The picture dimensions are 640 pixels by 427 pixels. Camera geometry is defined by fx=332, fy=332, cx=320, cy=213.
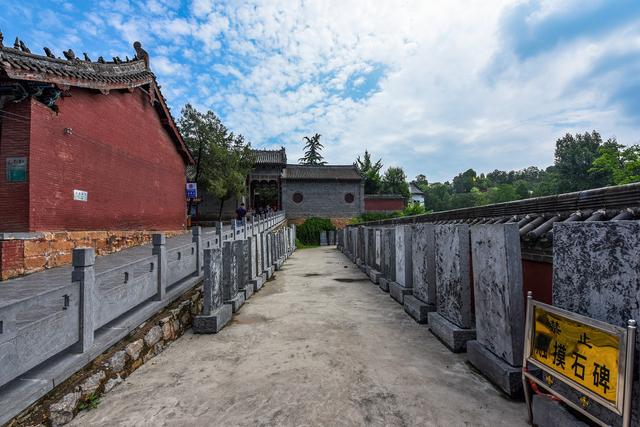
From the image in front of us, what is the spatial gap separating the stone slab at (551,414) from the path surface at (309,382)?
0.16 metres

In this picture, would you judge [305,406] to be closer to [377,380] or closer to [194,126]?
[377,380]

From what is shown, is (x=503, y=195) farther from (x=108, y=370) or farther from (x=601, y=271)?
(x=108, y=370)

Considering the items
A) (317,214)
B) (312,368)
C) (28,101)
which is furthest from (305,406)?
(317,214)

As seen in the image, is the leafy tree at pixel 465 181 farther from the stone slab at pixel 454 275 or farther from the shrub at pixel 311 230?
the stone slab at pixel 454 275

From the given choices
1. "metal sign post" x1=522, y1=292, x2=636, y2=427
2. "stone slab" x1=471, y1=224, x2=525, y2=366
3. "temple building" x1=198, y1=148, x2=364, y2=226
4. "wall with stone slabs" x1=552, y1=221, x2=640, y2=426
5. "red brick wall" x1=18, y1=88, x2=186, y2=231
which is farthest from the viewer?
"temple building" x1=198, y1=148, x2=364, y2=226

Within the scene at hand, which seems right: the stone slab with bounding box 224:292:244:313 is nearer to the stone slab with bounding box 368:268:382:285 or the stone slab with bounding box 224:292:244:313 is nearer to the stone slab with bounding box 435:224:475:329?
the stone slab with bounding box 435:224:475:329

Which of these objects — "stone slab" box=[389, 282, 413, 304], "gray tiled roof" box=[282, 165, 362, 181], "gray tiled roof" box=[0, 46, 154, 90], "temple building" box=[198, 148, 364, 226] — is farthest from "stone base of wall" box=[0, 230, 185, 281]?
"gray tiled roof" box=[282, 165, 362, 181]

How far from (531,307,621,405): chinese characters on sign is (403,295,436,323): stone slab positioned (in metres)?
2.52

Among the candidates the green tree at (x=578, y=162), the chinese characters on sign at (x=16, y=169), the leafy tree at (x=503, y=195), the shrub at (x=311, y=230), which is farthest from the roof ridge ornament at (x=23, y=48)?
the leafy tree at (x=503, y=195)

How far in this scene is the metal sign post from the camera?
1.61 meters

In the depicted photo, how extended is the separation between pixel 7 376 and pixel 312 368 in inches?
Answer: 90.3

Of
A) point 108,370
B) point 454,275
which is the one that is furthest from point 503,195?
point 108,370

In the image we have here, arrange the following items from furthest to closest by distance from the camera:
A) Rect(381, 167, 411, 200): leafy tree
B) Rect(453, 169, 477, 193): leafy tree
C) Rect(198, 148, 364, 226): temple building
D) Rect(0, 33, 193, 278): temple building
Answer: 1. Rect(453, 169, 477, 193): leafy tree
2. Rect(381, 167, 411, 200): leafy tree
3. Rect(198, 148, 364, 226): temple building
4. Rect(0, 33, 193, 278): temple building

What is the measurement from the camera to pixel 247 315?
5.36 m
